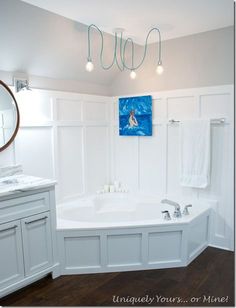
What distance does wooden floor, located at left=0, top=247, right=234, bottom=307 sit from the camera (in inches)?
92.1

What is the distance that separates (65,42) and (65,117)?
892mm

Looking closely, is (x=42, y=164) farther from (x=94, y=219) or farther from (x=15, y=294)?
(x=15, y=294)

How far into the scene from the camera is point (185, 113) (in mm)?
3455

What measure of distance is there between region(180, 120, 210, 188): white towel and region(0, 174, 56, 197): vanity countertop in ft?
5.28

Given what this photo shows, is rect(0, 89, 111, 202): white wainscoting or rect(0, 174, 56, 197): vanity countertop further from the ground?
rect(0, 89, 111, 202): white wainscoting

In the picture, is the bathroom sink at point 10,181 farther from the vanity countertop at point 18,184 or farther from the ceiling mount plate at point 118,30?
the ceiling mount plate at point 118,30

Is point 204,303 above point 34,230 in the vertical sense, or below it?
below

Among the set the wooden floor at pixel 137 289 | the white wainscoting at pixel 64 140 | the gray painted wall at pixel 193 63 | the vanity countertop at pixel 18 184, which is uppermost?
the gray painted wall at pixel 193 63

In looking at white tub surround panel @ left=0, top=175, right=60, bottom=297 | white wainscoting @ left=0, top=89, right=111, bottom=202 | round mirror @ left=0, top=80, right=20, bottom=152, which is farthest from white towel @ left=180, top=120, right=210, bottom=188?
round mirror @ left=0, top=80, right=20, bottom=152

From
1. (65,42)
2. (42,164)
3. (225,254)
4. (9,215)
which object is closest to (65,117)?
(42,164)

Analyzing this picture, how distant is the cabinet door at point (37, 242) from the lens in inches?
96.9

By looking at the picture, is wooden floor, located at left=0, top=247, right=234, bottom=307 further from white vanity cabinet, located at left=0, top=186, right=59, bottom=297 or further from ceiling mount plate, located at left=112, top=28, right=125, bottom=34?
ceiling mount plate, located at left=112, top=28, right=125, bottom=34

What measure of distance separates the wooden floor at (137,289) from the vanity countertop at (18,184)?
2.93 ft

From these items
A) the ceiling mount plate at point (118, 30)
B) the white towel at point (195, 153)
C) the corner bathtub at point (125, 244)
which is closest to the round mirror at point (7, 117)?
the corner bathtub at point (125, 244)
